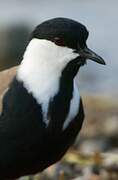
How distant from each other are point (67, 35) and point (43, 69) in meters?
0.34

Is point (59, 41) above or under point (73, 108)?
above

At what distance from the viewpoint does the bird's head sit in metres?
8.34

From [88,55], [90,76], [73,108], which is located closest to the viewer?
[88,55]

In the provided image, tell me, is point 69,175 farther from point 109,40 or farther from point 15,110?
point 109,40

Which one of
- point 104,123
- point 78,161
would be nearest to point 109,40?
point 104,123

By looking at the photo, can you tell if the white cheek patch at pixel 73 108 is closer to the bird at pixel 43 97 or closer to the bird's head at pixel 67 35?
the bird at pixel 43 97

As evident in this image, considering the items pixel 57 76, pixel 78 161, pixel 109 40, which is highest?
pixel 57 76

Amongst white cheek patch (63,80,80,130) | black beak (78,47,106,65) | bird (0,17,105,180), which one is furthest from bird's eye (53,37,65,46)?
white cheek patch (63,80,80,130)

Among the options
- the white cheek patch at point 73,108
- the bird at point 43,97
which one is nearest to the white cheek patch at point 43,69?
the bird at point 43,97

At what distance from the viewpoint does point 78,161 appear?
10.6 metres

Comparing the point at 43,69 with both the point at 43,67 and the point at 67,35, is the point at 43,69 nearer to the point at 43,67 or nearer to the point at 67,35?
the point at 43,67

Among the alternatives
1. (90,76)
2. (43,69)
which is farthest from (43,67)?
(90,76)

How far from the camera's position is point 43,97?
28.0 ft

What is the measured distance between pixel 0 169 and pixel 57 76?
2.81 feet
